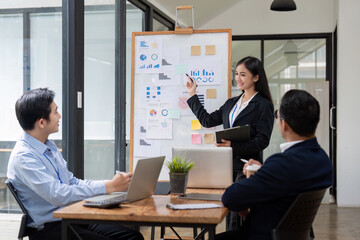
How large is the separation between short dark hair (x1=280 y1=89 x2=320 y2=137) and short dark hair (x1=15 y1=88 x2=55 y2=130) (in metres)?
1.19

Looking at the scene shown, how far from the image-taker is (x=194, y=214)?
7.54ft

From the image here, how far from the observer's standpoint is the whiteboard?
4.55m

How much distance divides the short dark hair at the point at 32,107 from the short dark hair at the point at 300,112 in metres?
1.19

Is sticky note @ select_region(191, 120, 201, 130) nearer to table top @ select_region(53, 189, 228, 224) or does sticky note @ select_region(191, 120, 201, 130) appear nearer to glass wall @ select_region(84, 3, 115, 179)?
glass wall @ select_region(84, 3, 115, 179)

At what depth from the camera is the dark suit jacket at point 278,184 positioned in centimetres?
224

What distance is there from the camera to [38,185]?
253 centimetres

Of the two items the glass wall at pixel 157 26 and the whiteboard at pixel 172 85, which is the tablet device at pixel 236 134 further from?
the glass wall at pixel 157 26

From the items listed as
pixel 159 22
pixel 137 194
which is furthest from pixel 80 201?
pixel 159 22

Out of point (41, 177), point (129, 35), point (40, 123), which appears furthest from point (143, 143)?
point (41, 177)

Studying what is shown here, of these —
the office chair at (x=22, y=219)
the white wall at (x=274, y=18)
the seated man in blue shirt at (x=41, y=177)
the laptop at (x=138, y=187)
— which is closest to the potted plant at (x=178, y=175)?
the laptop at (x=138, y=187)

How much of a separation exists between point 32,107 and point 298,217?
1400 mm

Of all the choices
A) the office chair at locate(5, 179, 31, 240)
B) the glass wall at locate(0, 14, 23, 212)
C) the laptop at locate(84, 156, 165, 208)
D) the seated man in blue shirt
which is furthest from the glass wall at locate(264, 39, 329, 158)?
the office chair at locate(5, 179, 31, 240)

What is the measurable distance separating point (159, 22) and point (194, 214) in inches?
199

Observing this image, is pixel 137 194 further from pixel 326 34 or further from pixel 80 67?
pixel 326 34
